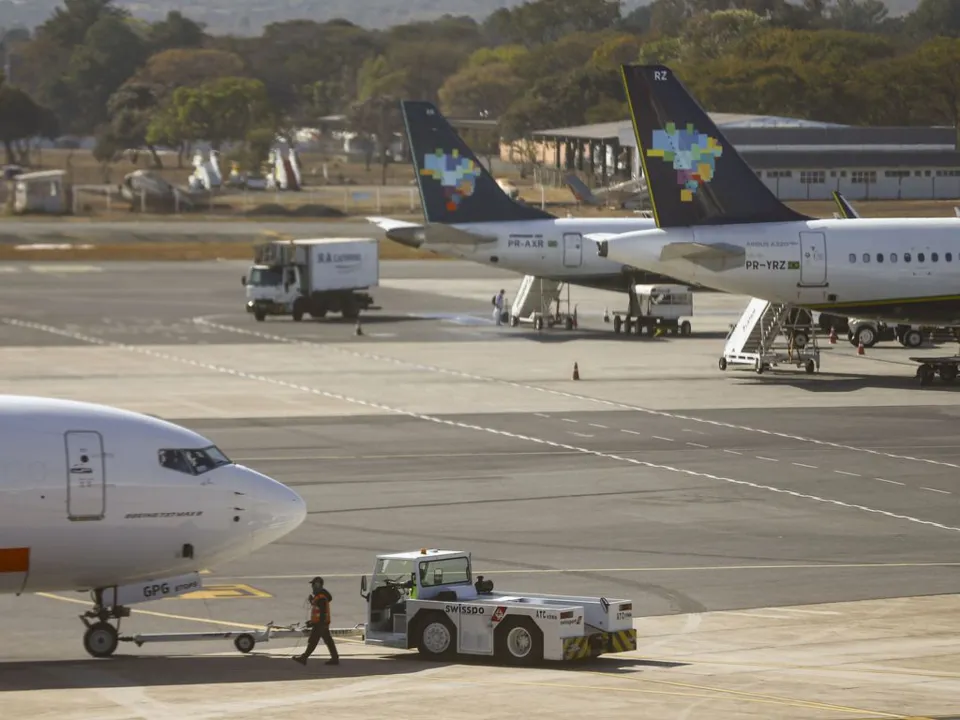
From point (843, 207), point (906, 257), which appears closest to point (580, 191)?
point (843, 207)

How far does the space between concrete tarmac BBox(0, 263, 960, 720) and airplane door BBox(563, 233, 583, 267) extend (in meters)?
4.67

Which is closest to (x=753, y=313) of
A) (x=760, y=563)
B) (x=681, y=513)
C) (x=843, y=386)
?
(x=843, y=386)

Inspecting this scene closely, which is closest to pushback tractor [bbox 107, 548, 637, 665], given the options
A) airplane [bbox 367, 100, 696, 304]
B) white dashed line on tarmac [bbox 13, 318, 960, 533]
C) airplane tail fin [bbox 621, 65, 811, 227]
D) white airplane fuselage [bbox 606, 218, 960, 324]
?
white dashed line on tarmac [bbox 13, 318, 960, 533]

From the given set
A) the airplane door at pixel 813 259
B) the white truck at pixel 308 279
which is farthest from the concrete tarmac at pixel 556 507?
the airplane door at pixel 813 259

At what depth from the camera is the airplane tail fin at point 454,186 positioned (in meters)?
96.8

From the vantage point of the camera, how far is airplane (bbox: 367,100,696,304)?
95.8 m

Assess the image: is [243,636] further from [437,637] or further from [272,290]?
[272,290]

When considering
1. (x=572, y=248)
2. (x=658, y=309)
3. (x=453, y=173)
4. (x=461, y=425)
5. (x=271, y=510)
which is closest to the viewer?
(x=271, y=510)

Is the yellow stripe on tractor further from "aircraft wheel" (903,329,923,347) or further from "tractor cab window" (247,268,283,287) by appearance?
"tractor cab window" (247,268,283,287)

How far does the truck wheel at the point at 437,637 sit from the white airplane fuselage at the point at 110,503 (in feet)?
11.3

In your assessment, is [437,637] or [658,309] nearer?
[437,637]

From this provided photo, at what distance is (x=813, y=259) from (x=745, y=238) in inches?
118

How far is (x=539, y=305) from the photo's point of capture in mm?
99875

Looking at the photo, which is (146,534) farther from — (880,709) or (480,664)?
(880,709)
